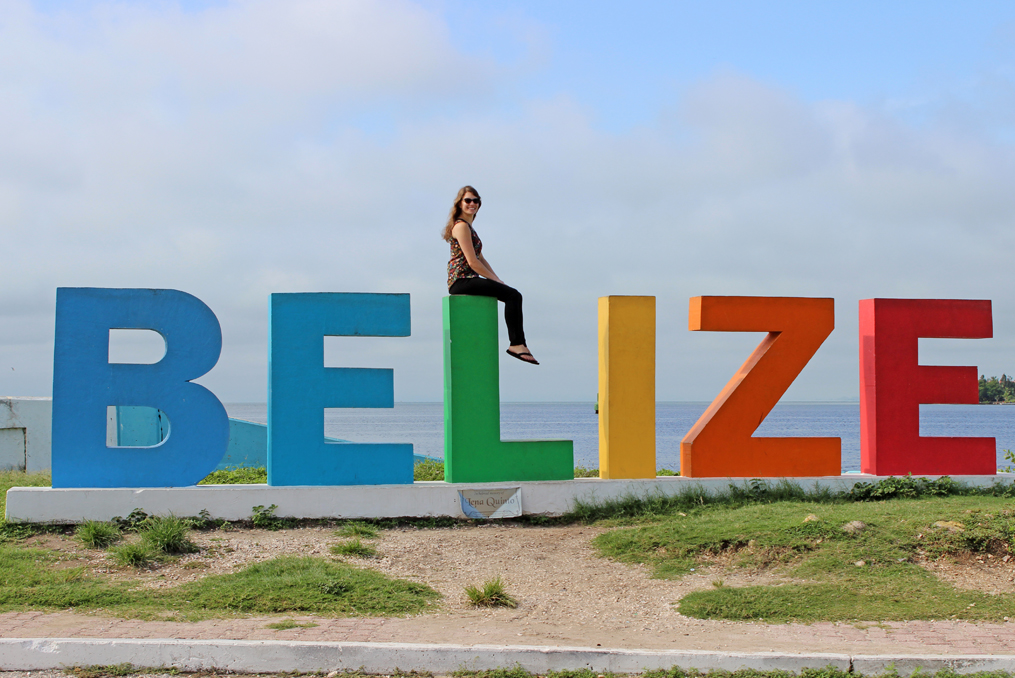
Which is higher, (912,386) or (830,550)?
(912,386)

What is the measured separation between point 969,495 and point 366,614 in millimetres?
8101

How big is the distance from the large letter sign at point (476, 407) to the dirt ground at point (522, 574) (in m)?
0.76

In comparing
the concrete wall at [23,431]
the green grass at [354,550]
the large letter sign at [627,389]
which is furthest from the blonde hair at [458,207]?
the concrete wall at [23,431]

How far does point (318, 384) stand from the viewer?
10.3 meters

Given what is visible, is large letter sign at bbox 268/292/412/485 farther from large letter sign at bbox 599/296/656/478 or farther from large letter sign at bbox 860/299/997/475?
large letter sign at bbox 860/299/997/475

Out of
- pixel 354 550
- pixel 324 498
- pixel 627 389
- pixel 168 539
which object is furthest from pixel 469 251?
pixel 168 539

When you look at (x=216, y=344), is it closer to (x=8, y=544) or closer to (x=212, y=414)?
(x=212, y=414)

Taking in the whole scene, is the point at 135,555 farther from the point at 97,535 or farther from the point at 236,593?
the point at 236,593

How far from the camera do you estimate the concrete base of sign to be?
9.72m

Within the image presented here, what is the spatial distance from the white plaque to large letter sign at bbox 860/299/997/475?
472 cm

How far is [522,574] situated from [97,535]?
4453 millimetres

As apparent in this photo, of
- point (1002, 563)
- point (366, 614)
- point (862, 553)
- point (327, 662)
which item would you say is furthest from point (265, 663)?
point (1002, 563)

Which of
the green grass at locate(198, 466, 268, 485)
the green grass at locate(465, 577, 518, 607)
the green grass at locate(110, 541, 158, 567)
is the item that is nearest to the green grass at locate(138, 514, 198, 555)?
the green grass at locate(110, 541, 158, 567)

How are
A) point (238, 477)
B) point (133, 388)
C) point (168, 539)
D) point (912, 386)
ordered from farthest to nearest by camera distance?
point (238, 477) < point (912, 386) < point (133, 388) < point (168, 539)
